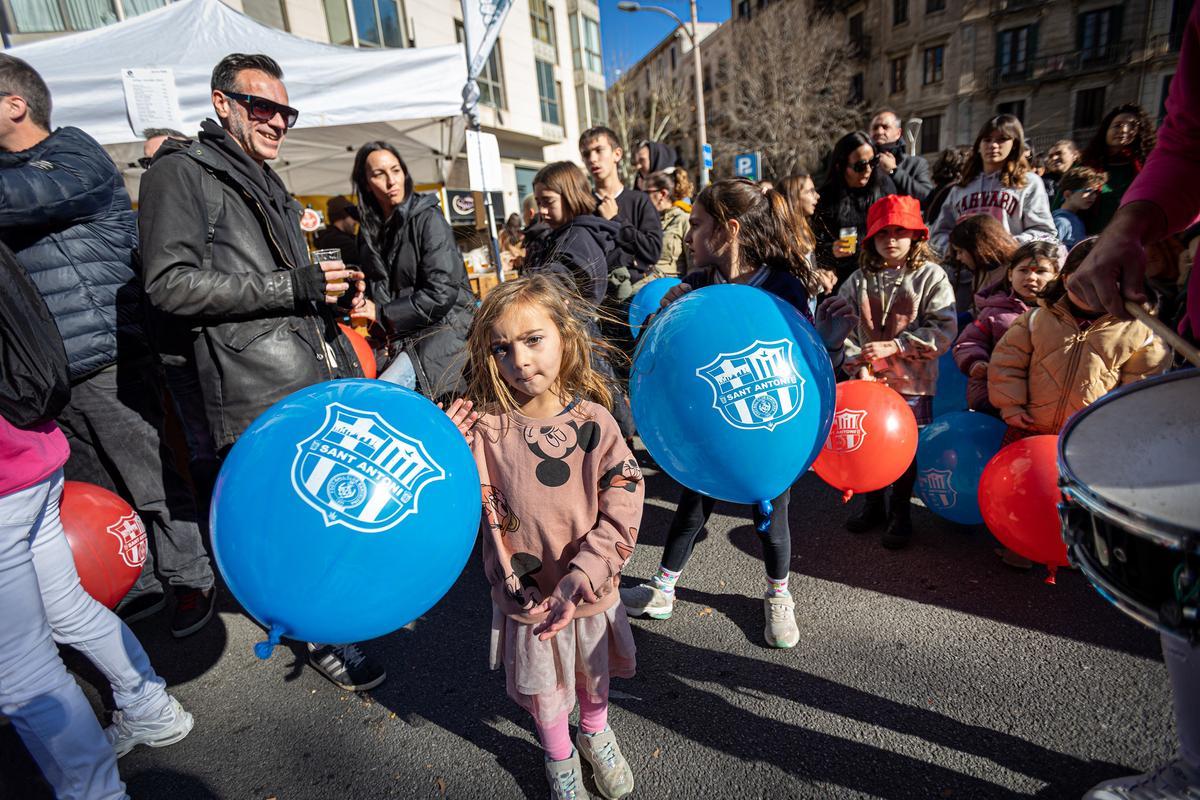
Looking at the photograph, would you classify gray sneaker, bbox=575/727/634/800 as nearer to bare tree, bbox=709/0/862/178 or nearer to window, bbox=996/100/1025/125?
bare tree, bbox=709/0/862/178

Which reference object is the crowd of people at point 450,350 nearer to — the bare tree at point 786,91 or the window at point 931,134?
the bare tree at point 786,91

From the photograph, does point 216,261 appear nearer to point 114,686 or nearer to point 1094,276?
point 114,686

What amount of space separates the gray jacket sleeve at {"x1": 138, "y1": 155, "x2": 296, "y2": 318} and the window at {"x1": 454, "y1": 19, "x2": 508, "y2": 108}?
18680mm

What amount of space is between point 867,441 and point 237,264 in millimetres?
2472

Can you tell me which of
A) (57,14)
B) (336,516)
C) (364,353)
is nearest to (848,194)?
(364,353)

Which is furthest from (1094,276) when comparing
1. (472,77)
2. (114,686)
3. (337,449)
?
(472,77)

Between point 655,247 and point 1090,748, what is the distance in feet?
10.4

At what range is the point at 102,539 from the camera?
7.09 feet

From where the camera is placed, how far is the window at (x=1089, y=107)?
942 inches

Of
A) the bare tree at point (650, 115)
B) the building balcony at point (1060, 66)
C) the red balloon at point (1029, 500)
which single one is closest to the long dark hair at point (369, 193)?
the red balloon at point (1029, 500)

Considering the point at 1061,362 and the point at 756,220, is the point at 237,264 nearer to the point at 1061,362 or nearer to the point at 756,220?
the point at 756,220

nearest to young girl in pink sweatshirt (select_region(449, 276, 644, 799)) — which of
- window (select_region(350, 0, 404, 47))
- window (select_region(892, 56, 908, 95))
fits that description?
window (select_region(350, 0, 404, 47))

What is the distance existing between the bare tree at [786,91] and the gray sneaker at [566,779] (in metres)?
25.8

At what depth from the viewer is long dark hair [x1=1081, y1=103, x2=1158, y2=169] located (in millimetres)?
4305
